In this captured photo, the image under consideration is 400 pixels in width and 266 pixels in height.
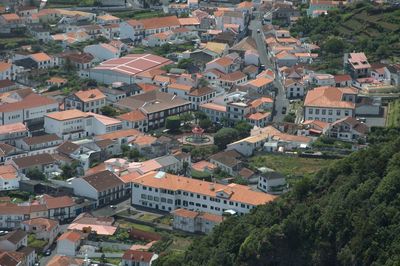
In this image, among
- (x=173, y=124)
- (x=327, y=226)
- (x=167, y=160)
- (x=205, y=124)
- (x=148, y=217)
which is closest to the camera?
(x=327, y=226)

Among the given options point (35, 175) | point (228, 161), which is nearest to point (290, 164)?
point (228, 161)

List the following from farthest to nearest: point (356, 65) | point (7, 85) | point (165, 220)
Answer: point (356, 65) → point (7, 85) → point (165, 220)

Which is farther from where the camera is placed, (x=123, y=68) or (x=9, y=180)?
(x=123, y=68)

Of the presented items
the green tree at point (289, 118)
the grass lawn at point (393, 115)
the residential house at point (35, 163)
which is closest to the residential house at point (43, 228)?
the residential house at point (35, 163)

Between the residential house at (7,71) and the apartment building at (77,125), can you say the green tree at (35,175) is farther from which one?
the residential house at (7,71)

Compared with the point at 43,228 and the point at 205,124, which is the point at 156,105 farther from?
the point at 43,228

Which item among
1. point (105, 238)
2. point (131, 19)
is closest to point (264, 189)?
point (105, 238)

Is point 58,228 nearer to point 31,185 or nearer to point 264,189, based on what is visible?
point 31,185
